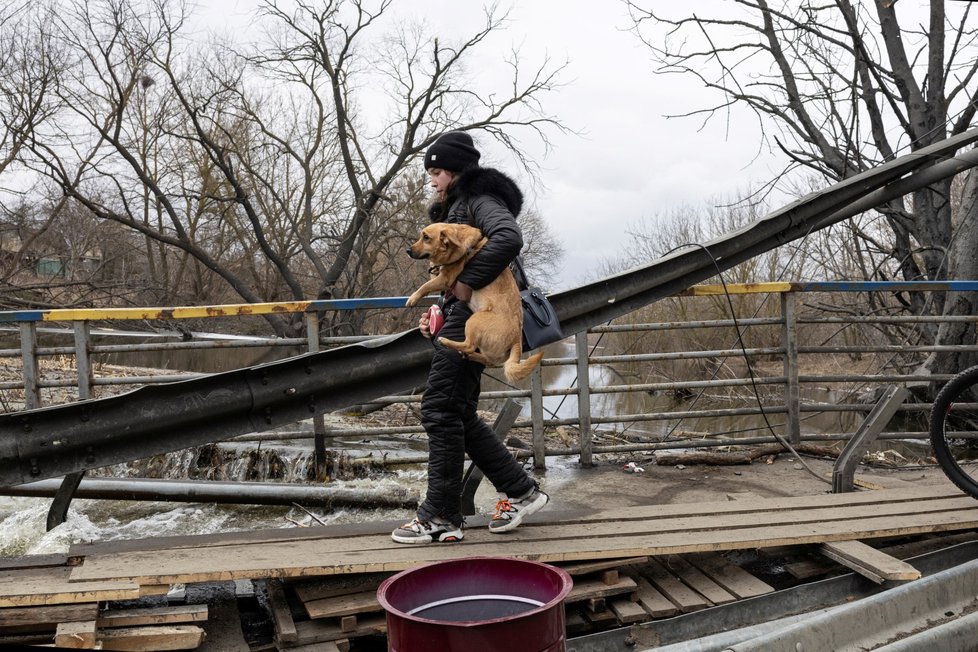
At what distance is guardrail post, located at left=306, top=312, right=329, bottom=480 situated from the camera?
554 centimetres

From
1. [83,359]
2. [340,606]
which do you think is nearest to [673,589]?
[340,606]

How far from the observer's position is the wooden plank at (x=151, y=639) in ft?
9.39

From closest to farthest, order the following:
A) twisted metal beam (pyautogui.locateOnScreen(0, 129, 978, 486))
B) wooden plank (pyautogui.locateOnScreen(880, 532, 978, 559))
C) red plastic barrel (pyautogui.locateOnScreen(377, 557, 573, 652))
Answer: red plastic barrel (pyautogui.locateOnScreen(377, 557, 573, 652))
twisted metal beam (pyautogui.locateOnScreen(0, 129, 978, 486))
wooden plank (pyautogui.locateOnScreen(880, 532, 978, 559))

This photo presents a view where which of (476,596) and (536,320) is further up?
(536,320)

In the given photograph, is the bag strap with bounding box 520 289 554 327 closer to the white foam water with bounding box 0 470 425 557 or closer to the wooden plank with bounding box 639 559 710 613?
the wooden plank with bounding box 639 559 710 613

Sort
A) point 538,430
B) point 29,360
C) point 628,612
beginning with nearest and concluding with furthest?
point 628,612
point 29,360
point 538,430

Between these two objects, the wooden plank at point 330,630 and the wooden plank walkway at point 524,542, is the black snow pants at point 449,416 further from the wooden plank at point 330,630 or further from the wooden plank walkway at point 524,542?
the wooden plank at point 330,630

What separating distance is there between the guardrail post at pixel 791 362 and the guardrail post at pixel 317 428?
11.8 ft

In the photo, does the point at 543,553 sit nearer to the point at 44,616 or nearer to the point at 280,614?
the point at 280,614

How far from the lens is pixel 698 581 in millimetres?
3611

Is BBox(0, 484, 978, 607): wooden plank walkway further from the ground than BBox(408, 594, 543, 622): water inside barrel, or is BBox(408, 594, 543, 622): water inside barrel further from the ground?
BBox(408, 594, 543, 622): water inside barrel

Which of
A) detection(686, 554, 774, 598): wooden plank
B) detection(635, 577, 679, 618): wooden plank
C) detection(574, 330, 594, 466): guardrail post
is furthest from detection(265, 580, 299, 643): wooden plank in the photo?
detection(574, 330, 594, 466): guardrail post

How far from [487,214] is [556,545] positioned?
153 cm

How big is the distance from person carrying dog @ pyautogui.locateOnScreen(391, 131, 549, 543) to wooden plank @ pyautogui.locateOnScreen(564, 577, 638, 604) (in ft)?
1.56
